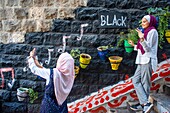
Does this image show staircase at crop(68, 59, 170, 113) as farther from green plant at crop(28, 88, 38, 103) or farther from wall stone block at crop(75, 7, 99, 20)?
wall stone block at crop(75, 7, 99, 20)

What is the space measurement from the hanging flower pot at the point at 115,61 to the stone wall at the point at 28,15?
43.5 inches

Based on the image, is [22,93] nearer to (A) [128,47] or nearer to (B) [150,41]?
(A) [128,47]

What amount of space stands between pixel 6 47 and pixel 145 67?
2.83 m

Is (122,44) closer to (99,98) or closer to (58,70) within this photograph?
(99,98)

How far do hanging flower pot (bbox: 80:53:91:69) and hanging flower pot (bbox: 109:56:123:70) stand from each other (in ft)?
1.35

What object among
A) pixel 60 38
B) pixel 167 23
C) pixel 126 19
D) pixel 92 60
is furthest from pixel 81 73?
pixel 167 23

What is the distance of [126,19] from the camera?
16.8ft

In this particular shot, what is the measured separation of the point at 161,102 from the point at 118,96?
957mm

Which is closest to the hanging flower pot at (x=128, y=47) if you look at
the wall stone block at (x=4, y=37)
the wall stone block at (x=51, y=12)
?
the wall stone block at (x=51, y=12)

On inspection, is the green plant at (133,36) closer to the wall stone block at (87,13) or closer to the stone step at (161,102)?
the wall stone block at (87,13)

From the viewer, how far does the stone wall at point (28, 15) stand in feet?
17.3

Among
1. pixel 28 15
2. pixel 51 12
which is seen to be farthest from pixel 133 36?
pixel 28 15

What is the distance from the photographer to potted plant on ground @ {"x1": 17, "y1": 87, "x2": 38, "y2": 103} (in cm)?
541

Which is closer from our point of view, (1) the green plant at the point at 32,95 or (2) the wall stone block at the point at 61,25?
(2) the wall stone block at the point at 61,25
